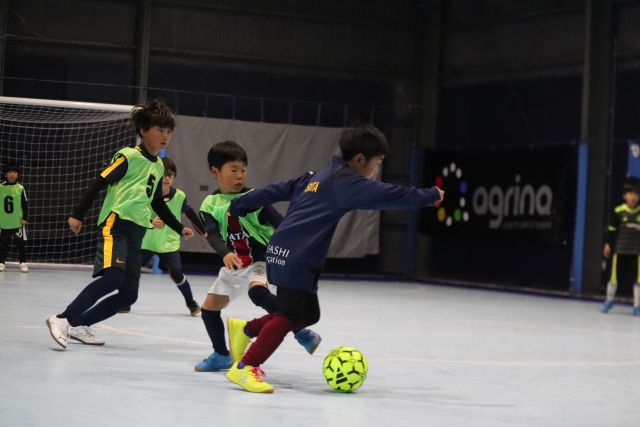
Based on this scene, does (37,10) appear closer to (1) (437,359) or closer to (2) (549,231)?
(2) (549,231)

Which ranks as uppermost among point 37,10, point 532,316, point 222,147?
point 37,10

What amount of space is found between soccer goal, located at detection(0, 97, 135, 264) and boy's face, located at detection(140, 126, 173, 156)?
30.2 feet

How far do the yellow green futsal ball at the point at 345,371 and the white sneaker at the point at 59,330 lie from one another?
1897 mm

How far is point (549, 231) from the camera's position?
16.7 meters

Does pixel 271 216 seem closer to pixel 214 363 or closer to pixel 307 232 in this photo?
pixel 307 232

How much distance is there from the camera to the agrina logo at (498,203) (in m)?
17.0

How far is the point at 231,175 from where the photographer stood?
6426mm

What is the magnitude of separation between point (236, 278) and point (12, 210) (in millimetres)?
9677

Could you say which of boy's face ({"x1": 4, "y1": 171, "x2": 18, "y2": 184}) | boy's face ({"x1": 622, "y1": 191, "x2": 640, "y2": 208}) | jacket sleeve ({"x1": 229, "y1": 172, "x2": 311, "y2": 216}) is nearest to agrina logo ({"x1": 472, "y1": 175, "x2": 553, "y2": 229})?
boy's face ({"x1": 622, "y1": 191, "x2": 640, "y2": 208})

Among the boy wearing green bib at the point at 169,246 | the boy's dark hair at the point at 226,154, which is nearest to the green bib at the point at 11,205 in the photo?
the boy wearing green bib at the point at 169,246

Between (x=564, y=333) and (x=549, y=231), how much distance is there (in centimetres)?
646

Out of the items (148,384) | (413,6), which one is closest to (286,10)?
(413,6)

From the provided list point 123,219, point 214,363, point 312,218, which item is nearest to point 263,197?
point 312,218

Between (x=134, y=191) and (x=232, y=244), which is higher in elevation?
(x=134, y=191)
